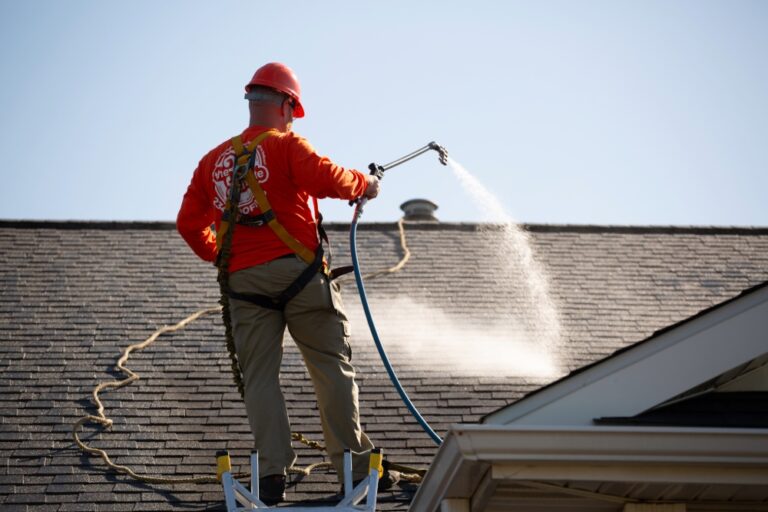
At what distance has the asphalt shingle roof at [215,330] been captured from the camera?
625cm

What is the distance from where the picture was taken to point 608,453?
4523 millimetres

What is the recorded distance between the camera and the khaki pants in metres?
5.89

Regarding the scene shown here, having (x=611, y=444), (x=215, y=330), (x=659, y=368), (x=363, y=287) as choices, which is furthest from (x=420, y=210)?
(x=611, y=444)

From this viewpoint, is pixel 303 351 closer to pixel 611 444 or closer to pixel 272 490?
pixel 272 490

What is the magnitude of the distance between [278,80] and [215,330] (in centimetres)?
235

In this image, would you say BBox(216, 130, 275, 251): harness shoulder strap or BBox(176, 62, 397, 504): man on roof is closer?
BBox(176, 62, 397, 504): man on roof

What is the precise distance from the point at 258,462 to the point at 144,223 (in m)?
4.97

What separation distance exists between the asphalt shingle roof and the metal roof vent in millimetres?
1688

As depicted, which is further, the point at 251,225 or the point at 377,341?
the point at 251,225

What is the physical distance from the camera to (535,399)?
489 cm

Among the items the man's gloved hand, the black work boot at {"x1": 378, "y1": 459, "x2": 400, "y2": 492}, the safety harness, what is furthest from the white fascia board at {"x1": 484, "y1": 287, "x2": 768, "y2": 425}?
the man's gloved hand

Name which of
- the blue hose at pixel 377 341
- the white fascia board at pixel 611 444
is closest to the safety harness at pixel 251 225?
A: the blue hose at pixel 377 341

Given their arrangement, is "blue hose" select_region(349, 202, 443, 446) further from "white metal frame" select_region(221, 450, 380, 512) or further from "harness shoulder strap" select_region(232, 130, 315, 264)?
"white metal frame" select_region(221, 450, 380, 512)

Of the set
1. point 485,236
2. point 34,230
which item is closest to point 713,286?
point 485,236
